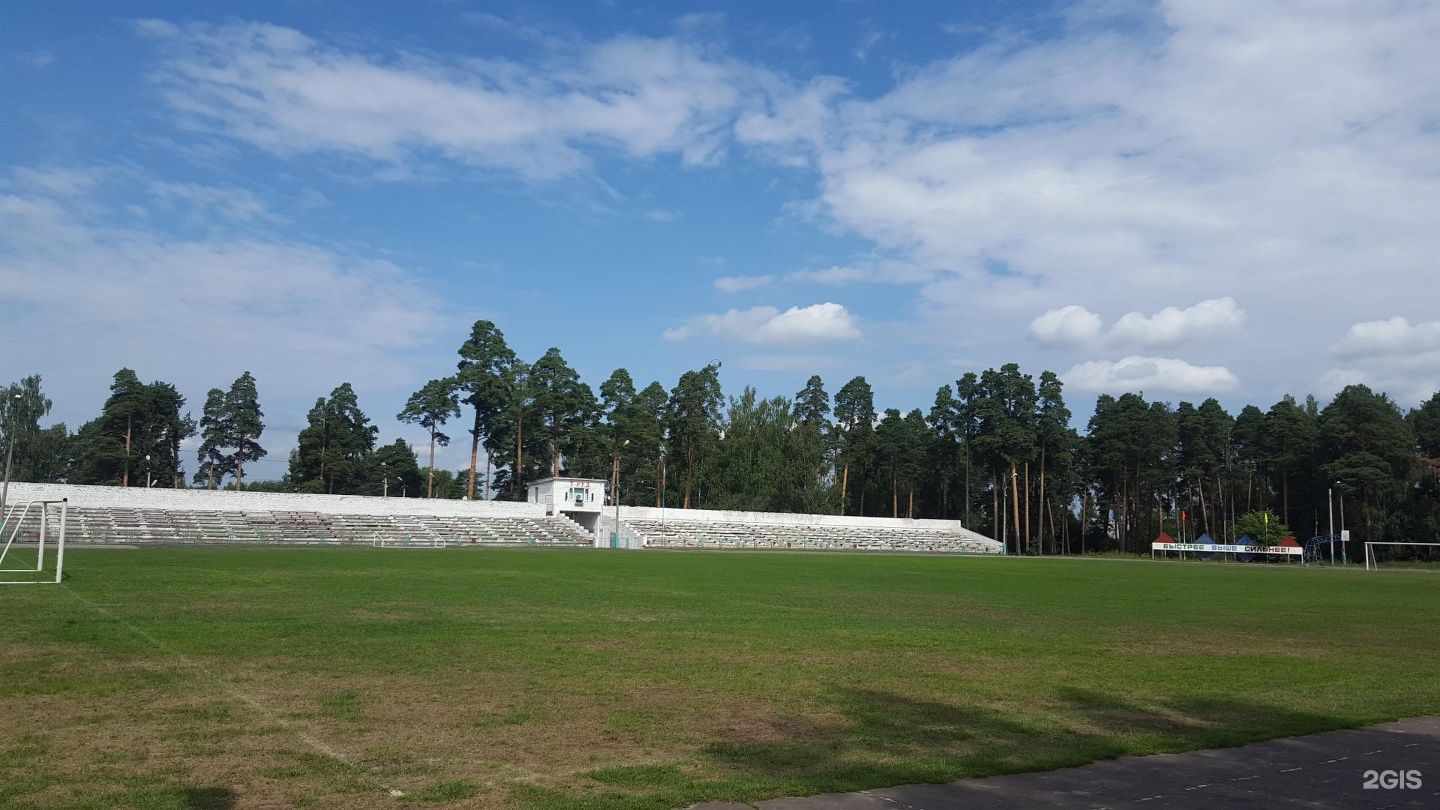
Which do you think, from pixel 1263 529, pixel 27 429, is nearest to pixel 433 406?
pixel 27 429

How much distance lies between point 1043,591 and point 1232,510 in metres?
91.6

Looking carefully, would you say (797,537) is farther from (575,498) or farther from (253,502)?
(253,502)

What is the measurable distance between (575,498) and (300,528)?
24023mm

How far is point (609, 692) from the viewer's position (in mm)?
10750

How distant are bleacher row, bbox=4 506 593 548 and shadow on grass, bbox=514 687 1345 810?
61.0 m

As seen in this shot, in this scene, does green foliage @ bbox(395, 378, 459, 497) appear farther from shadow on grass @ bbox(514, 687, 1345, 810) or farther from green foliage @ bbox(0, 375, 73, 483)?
shadow on grass @ bbox(514, 687, 1345, 810)

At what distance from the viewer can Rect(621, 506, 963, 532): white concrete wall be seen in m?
89.4

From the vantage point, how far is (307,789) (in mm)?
6719

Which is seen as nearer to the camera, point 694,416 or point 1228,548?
point 1228,548

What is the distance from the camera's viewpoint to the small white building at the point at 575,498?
85.4 m

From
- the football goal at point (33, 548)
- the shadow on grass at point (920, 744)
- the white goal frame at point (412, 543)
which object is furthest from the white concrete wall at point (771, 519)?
the shadow on grass at point (920, 744)

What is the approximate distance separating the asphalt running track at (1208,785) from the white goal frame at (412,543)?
2420 inches

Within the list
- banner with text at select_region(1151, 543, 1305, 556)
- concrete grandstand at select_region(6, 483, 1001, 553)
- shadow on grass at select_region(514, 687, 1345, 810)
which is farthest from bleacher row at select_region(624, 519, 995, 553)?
shadow on grass at select_region(514, 687, 1345, 810)

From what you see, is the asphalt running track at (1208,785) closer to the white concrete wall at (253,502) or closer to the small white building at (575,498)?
the white concrete wall at (253,502)
